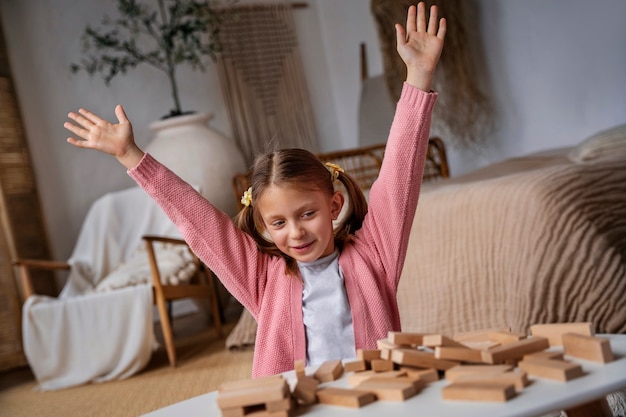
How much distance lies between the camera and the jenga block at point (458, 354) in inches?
36.1

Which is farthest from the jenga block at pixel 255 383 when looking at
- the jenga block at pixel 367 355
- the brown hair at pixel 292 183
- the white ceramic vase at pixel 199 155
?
the white ceramic vase at pixel 199 155

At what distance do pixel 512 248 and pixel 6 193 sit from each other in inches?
102

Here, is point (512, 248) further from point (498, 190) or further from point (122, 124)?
point (122, 124)

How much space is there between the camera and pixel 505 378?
824 mm

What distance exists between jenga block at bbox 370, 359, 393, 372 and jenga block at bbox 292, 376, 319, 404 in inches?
2.9

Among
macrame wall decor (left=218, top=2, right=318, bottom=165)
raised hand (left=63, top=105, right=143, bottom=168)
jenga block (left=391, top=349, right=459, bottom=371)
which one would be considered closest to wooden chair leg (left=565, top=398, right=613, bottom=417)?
jenga block (left=391, top=349, right=459, bottom=371)

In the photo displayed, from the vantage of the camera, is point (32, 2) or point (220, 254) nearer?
point (220, 254)

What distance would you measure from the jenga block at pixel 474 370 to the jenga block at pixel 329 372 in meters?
0.14

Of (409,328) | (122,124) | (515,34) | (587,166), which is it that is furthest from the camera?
(515,34)

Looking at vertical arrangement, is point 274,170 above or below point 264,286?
above

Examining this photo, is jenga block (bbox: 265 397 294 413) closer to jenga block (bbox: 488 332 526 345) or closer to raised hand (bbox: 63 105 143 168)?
jenga block (bbox: 488 332 526 345)

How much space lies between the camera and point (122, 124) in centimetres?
133

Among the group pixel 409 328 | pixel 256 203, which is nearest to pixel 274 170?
pixel 256 203

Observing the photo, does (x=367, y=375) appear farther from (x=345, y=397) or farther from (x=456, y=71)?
A: (x=456, y=71)
